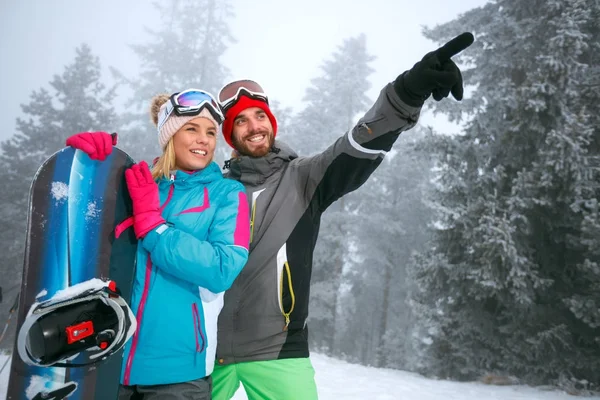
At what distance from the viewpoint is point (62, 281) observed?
2.01 metres

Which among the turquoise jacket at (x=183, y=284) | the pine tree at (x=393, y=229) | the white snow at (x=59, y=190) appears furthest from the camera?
the pine tree at (x=393, y=229)

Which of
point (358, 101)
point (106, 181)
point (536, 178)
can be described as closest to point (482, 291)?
point (536, 178)

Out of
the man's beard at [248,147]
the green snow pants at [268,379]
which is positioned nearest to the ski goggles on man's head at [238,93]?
the man's beard at [248,147]

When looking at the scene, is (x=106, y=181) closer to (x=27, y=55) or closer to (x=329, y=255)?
(x=329, y=255)

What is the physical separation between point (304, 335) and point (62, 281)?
152 centimetres

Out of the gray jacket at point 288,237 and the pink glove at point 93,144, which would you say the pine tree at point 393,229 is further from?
the pink glove at point 93,144

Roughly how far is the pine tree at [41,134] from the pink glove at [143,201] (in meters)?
19.2

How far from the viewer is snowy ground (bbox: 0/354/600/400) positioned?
5.66 metres

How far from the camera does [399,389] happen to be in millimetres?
6234

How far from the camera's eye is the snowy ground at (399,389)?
566 centimetres

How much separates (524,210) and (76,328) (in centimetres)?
832

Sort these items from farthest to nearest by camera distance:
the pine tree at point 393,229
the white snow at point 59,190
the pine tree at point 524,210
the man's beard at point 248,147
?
the pine tree at point 393,229
the pine tree at point 524,210
the man's beard at point 248,147
the white snow at point 59,190

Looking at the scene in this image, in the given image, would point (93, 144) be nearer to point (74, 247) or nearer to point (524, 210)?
point (74, 247)

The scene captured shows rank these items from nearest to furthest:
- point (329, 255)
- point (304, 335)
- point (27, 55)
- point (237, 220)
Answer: point (237, 220), point (304, 335), point (329, 255), point (27, 55)
